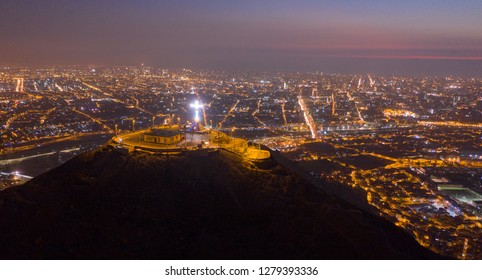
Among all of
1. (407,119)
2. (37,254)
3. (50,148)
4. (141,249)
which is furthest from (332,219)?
(407,119)

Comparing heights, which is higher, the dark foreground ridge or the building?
the building

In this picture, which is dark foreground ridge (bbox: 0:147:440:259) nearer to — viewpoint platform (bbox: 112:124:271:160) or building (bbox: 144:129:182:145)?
viewpoint platform (bbox: 112:124:271:160)

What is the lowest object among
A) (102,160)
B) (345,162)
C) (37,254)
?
(345,162)

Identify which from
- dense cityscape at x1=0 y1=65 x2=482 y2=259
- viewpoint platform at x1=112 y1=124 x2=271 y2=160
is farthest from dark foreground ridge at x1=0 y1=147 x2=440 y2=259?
dense cityscape at x1=0 y1=65 x2=482 y2=259

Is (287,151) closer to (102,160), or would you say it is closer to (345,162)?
(345,162)

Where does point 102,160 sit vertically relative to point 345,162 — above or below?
above

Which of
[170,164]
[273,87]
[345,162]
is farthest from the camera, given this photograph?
[273,87]

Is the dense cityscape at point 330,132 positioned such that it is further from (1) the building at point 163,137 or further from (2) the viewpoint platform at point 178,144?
(1) the building at point 163,137
